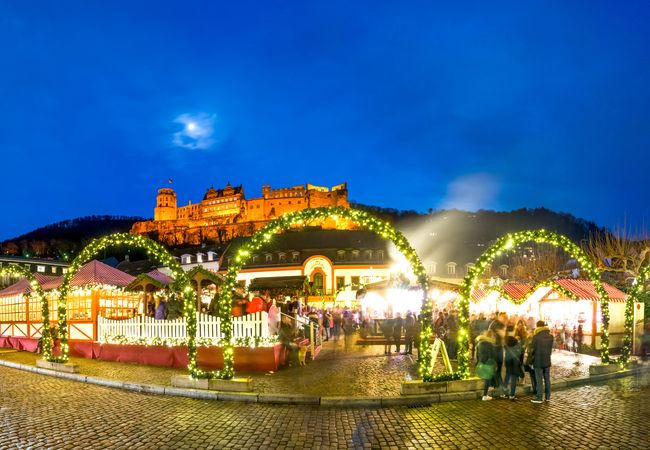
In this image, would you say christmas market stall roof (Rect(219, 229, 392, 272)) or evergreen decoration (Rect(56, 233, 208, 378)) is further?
christmas market stall roof (Rect(219, 229, 392, 272))

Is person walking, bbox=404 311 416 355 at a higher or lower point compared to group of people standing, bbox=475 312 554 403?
lower

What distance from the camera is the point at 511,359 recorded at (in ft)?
33.1

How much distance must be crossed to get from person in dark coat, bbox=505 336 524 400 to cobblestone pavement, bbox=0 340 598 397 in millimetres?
2445

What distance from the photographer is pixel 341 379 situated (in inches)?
477

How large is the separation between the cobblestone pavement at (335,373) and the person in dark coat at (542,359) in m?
2.90

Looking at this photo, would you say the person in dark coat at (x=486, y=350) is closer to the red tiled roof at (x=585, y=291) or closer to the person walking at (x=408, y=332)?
the person walking at (x=408, y=332)

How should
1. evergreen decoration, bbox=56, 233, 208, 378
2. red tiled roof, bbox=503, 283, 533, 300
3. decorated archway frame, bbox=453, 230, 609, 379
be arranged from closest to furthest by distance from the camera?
decorated archway frame, bbox=453, 230, 609, 379 → evergreen decoration, bbox=56, 233, 208, 378 → red tiled roof, bbox=503, 283, 533, 300

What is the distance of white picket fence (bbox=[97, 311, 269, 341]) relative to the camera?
45.0 ft

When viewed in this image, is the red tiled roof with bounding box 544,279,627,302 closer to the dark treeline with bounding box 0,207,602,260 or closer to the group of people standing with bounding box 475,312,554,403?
the group of people standing with bounding box 475,312,554,403

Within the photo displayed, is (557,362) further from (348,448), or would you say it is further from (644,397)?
(348,448)

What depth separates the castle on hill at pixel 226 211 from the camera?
116m

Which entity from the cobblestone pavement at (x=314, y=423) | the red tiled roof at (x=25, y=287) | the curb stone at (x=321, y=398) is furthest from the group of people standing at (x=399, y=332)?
the red tiled roof at (x=25, y=287)

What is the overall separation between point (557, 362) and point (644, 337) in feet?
14.3

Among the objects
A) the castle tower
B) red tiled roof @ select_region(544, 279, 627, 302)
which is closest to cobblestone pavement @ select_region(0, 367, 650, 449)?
A: red tiled roof @ select_region(544, 279, 627, 302)
